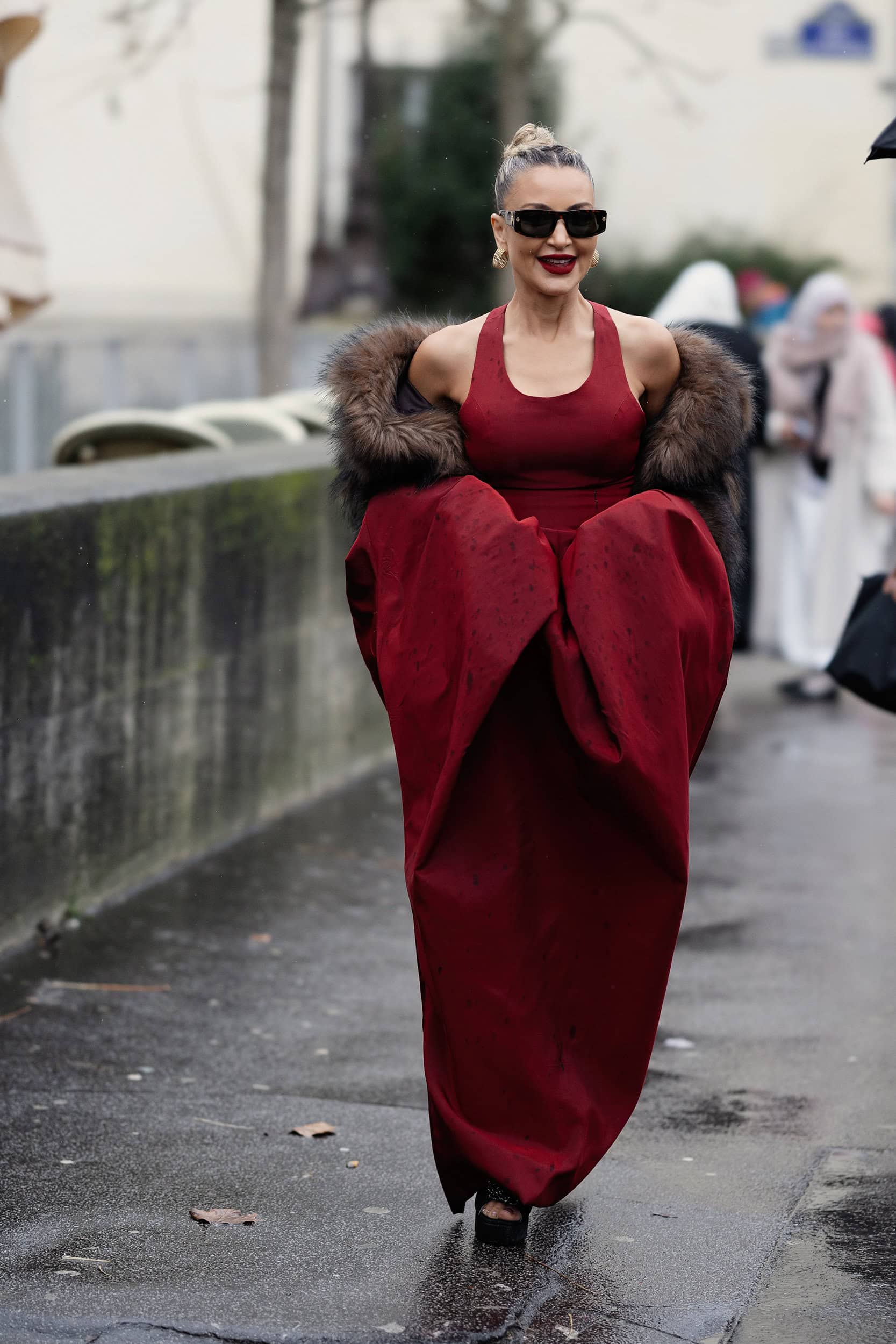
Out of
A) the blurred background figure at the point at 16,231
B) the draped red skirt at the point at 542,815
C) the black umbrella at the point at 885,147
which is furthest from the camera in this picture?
the blurred background figure at the point at 16,231

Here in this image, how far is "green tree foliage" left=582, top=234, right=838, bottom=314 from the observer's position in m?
26.8

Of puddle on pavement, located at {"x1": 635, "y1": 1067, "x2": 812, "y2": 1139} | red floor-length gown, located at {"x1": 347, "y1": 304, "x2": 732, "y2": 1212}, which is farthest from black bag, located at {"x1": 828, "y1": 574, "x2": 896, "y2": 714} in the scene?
red floor-length gown, located at {"x1": 347, "y1": 304, "x2": 732, "y2": 1212}

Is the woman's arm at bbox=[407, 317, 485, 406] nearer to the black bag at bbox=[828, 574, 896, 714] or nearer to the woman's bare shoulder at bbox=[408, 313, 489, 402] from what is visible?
the woman's bare shoulder at bbox=[408, 313, 489, 402]

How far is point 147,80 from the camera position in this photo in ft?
82.6

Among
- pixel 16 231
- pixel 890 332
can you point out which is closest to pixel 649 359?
pixel 16 231

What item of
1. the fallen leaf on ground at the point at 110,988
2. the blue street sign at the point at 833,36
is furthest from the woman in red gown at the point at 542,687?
the blue street sign at the point at 833,36

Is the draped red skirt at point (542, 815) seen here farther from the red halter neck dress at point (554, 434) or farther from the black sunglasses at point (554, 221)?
the black sunglasses at point (554, 221)

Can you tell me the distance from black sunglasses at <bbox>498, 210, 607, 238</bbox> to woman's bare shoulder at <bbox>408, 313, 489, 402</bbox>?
0.23 m

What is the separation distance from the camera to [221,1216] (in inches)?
164

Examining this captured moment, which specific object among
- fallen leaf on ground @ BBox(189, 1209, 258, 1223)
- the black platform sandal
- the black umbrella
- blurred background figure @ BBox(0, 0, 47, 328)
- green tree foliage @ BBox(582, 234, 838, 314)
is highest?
the black umbrella

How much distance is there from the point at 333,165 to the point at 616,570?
24.4 m

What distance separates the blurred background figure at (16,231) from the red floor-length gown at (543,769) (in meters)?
4.18

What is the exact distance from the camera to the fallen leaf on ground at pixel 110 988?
579 cm

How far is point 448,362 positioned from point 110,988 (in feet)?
7.51
